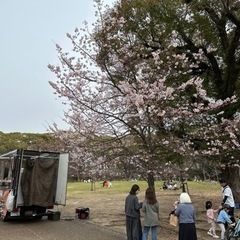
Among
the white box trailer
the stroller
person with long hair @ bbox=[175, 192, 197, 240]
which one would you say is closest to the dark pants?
person with long hair @ bbox=[175, 192, 197, 240]

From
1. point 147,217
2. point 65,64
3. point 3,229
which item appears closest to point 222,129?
point 147,217

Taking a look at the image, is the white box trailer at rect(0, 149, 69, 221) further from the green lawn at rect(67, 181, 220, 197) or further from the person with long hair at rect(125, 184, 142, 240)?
the green lawn at rect(67, 181, 220, 197)

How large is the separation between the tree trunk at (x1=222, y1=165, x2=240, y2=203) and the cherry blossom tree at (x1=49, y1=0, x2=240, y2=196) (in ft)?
0.60

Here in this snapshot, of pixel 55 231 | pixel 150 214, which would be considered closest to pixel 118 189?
pixel 55 231

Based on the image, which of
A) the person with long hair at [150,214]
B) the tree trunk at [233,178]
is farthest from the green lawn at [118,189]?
the person with long hair at [150,214]

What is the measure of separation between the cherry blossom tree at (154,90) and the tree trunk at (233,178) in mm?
184

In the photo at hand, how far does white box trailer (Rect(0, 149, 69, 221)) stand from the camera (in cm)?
1027

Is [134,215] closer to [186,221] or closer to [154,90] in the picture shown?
[186,221]

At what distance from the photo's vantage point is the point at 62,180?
36.6 feet

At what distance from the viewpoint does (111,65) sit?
9.00 meters

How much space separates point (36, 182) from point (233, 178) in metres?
7.50

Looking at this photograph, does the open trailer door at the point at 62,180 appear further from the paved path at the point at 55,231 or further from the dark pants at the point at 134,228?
the dark pants at the point at 134,228

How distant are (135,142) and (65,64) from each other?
135 inches

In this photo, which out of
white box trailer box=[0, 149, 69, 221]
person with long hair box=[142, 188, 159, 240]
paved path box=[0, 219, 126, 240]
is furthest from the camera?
white box trailer box=[0, 149, 69, 221]
